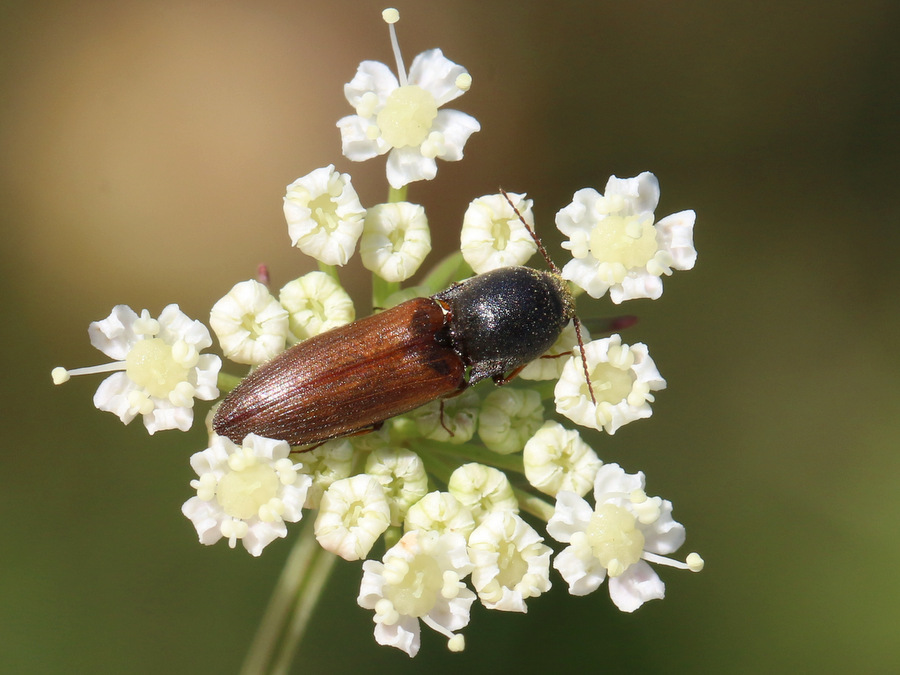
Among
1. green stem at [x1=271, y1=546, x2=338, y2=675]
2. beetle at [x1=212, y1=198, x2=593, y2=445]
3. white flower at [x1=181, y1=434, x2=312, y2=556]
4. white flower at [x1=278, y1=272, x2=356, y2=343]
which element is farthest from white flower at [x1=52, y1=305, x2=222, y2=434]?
green stem at [x1=271, y1=546, x2=338, y2=675]

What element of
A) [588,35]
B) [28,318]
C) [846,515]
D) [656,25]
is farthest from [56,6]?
[846,515]

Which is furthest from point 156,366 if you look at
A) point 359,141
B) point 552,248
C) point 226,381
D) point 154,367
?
point 552,248

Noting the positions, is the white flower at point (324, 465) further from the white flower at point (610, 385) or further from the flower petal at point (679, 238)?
the flower petal at point (679, 238)

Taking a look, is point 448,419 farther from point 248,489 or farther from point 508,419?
point 248,489

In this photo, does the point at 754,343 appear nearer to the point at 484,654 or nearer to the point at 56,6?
the point at 484,654

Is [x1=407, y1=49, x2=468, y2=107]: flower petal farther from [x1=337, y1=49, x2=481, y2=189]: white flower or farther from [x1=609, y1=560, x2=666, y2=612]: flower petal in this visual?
[x1=609, y1=560, x2=666, y2=612]: flower petal

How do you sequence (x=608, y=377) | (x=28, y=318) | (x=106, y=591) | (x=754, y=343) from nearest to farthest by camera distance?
(x=608, y=377)
(x=106, y=591)
(x=28, y=318)
(x=754, y=343)
